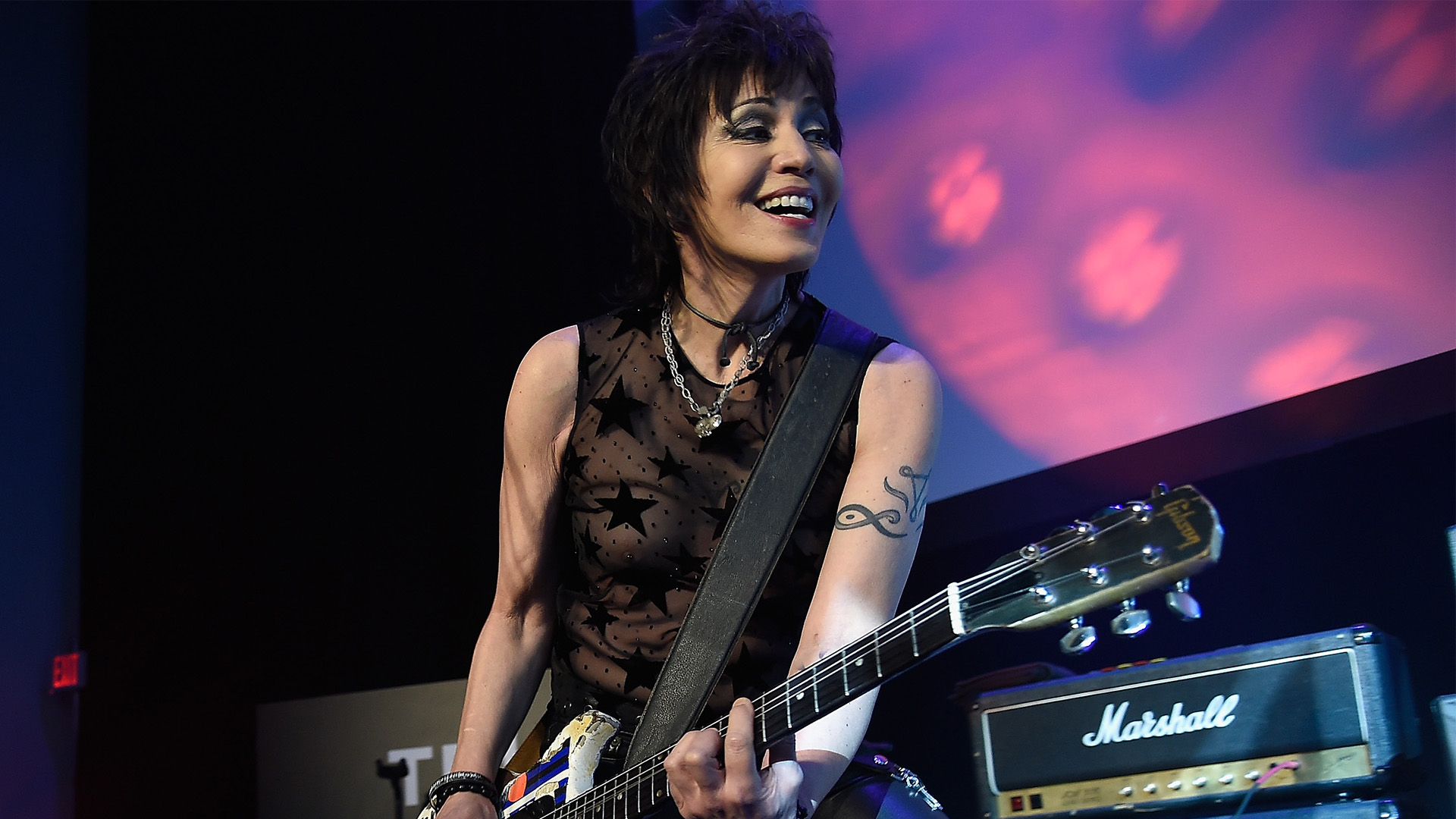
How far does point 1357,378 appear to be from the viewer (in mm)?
1992

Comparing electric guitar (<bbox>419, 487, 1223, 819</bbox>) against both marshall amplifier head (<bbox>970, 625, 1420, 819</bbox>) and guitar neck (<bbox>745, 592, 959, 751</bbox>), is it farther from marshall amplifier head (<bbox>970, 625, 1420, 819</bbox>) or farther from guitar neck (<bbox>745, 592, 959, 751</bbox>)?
marshall amplifier head (<bbox>970, 625, 1420, 819</bbox>)

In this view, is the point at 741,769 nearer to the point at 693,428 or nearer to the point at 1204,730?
the point at 693,428

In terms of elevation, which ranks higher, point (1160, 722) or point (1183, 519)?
point (1183, 519)

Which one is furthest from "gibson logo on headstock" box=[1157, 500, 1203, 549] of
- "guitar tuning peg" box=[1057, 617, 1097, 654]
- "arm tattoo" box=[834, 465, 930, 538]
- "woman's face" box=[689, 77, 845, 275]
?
"woman's face" box=[689, 77, 845, 275]

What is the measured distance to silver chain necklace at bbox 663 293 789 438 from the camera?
1803 millimetres

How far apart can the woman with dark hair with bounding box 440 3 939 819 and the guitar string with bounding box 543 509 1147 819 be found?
0.10 meters

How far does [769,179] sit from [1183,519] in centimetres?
88

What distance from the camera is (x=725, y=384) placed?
1.85 meters

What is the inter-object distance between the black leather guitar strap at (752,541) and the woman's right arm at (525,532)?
0.36 meters

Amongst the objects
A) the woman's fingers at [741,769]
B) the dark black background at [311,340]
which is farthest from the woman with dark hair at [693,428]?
the dark black background at [311,340]

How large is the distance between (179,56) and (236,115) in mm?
353

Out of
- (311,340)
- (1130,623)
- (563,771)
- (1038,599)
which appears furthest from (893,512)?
(311,340)

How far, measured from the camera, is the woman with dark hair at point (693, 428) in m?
1.69

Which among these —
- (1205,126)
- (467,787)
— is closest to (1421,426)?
(1205,126)
